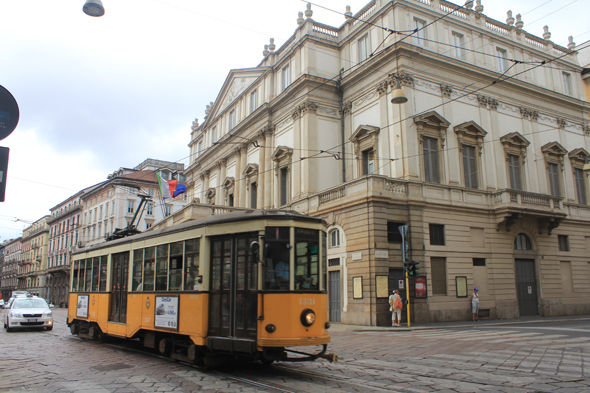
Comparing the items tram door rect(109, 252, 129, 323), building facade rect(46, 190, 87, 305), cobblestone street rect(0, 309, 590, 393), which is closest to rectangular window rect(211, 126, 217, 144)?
tram door rect(109, 252, 129, 323)

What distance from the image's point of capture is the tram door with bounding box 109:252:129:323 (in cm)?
1216

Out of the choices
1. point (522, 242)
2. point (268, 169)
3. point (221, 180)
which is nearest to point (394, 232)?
point (522, 242)

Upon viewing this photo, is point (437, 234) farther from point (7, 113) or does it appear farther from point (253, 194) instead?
point (7, 113)

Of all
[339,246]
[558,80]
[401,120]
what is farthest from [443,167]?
[558,80]

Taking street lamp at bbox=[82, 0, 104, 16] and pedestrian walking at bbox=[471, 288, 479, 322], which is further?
pedestrian walking at bbox=[471, 288, 479, 322]

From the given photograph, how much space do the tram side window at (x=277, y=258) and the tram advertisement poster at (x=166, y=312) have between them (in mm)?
2570

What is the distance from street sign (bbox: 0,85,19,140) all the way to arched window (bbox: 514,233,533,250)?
25.2 m

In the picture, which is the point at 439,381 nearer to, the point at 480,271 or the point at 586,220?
the point at 480,271

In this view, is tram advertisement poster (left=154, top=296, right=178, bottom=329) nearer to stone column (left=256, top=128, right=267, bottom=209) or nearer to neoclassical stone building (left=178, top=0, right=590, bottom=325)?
neoclassical stone building (left=178, top=0, right=590, bottom=325)

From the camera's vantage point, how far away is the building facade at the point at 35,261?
264 ft

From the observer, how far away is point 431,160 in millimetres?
24141

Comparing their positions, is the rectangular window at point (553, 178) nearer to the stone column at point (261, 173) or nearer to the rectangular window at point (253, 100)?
the stone column at point (261, 173)

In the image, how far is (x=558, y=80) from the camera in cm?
3153

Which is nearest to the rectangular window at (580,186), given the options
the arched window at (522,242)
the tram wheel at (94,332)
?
the arched window at (522,242)
